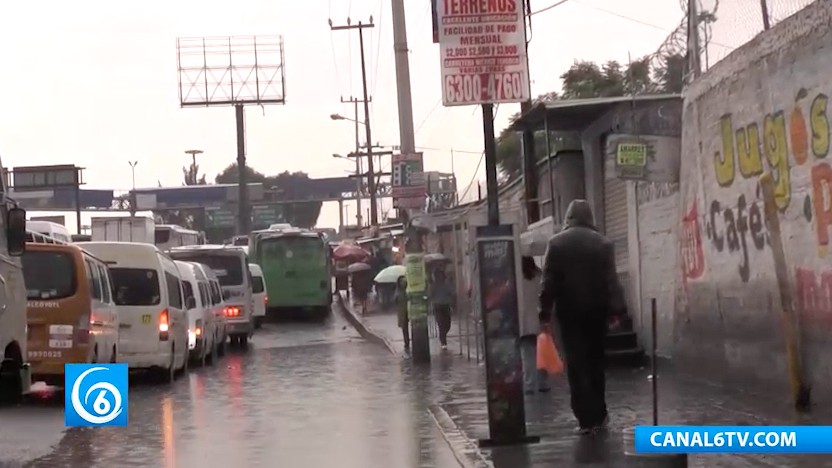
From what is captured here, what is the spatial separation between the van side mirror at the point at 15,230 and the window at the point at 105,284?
4585 millimetres

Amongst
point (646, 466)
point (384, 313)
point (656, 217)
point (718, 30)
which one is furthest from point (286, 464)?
point (384, 313)

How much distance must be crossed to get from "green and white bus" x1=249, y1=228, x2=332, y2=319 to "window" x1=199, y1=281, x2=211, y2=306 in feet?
54.6

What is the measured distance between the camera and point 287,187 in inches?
4232

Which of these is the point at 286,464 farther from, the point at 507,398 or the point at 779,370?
the point at 779,370

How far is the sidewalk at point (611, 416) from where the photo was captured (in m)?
9.96

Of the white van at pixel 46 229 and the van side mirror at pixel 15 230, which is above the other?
the white van at pixel 46 229

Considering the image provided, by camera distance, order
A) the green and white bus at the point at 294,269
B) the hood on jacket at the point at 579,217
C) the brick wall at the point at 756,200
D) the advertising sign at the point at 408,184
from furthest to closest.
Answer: the green and white bus at the point at 294,269
the advertising sign at the point at 408,184
the brick wall at the point at 756,200
the hood on jacket at the point at 579,217

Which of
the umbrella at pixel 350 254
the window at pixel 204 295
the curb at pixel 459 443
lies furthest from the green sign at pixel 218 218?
the curb at pixel 459 443

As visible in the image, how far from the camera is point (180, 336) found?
69.5 ft

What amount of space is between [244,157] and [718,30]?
172 ft

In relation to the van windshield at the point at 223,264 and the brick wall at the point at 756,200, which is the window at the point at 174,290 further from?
the van windshield at the point at 223,264

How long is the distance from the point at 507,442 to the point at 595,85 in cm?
3326

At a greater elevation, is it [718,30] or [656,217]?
[718,30]

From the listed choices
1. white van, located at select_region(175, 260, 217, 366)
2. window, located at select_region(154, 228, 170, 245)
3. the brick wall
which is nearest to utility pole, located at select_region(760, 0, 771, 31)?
the brick wall
